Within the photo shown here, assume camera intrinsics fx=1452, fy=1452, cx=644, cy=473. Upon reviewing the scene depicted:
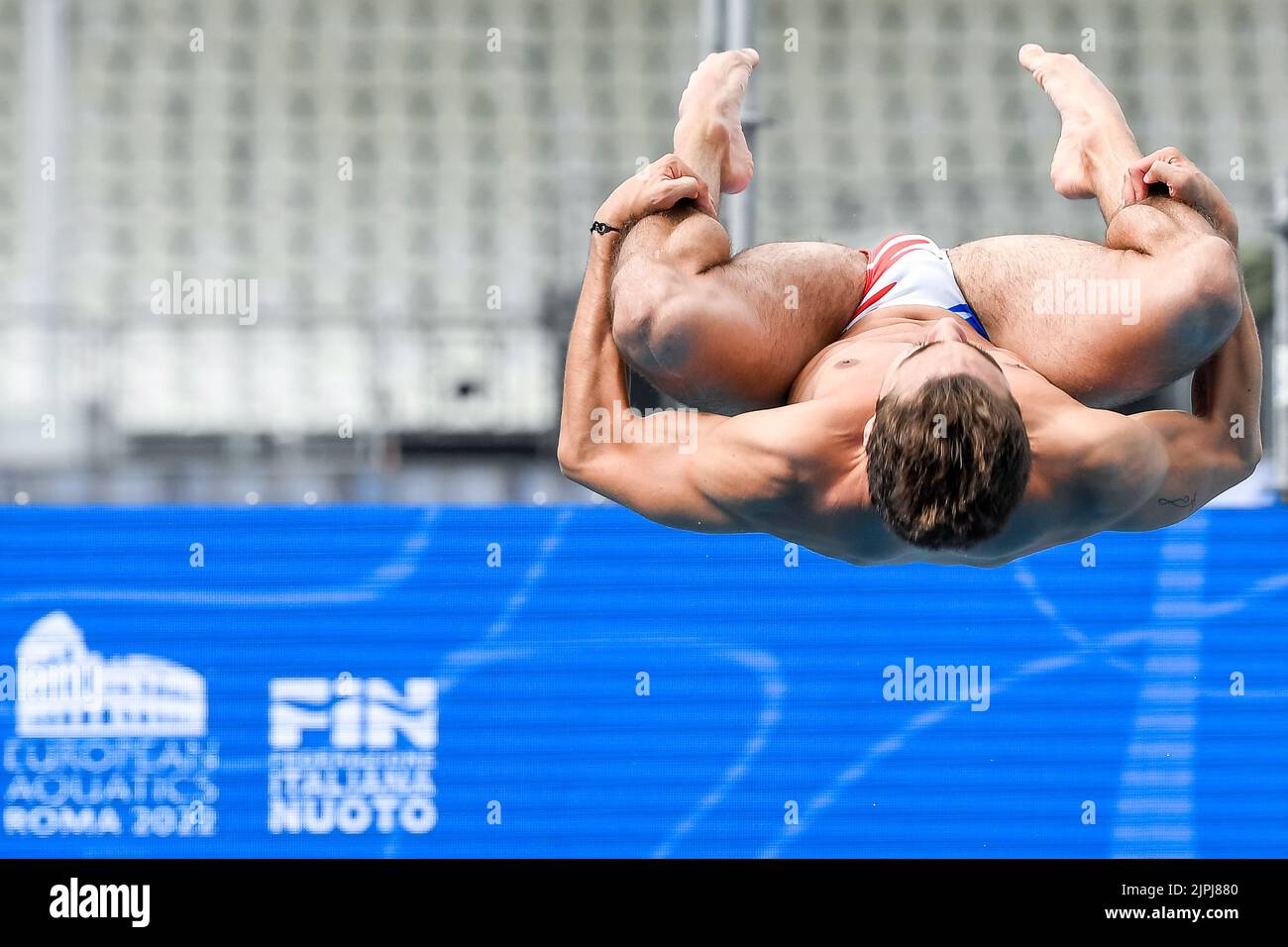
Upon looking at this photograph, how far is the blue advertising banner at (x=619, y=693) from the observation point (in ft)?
11.3

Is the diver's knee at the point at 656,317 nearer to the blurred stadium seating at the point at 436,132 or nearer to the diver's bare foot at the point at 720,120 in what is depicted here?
the diver's bare foot at the point at 720,120

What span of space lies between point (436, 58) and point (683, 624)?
3.79 m

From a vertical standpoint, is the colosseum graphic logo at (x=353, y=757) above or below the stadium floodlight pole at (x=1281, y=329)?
below

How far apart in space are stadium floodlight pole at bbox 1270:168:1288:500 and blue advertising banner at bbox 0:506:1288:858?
0.21 m

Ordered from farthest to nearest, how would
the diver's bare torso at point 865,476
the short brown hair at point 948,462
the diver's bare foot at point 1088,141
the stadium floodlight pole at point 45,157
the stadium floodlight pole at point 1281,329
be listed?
the stadium floodlight pole at point 45,157 → the stadium floodlight pole at point 1281,329 → the diver's bare foot at point 1088,141 → the diver's bare torso at point 865,476 → the short brown hair at point 948,462

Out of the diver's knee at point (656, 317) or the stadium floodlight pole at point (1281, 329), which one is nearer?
the diver's knee at point (656, 317)

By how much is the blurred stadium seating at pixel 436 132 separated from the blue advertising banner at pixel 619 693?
1.84 meters

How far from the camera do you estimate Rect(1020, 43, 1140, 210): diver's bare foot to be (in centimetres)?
177

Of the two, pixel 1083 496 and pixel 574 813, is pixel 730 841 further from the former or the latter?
pixel 1083 496

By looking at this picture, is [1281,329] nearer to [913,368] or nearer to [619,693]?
[619,693]

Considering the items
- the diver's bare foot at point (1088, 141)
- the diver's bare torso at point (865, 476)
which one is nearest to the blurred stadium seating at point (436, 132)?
the diver's bare foot at point (1088, 141)

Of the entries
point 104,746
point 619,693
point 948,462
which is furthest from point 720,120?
point 104,746

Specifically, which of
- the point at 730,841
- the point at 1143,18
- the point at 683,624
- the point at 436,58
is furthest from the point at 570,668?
the point at 1143,18

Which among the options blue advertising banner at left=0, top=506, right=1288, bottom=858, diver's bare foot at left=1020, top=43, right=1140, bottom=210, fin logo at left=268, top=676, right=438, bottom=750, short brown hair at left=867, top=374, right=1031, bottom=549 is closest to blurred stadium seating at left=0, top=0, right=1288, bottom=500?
blue advertising banner at left=0, top=506, right=1288, bottom=858
